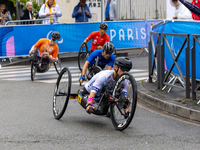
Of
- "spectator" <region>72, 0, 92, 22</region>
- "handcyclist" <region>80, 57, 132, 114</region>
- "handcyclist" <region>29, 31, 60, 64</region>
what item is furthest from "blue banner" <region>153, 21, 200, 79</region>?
"spectator" <region>72, 0, 92, 22</region>

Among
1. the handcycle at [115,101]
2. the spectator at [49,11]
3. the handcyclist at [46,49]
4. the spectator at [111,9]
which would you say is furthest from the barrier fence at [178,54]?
the spectator at [111,9]

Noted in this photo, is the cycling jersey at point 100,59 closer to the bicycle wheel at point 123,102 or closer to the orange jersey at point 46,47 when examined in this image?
the bicycle wheel at point 123,102

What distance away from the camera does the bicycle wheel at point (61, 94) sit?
6762 millimetres

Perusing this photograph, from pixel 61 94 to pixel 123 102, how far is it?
152 centimetres

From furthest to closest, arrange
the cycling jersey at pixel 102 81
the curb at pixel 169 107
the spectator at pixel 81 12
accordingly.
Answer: the spectator at pixel 81 12 → the curb at pixel 169 107 → the cycling jersey at pixel 102 81

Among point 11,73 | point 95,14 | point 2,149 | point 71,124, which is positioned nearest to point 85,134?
point 71,124

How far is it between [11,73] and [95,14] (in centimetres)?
985

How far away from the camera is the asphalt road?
5.31 meters

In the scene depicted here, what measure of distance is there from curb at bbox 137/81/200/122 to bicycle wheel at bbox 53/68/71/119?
6.49 feet

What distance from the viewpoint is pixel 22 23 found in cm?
1753

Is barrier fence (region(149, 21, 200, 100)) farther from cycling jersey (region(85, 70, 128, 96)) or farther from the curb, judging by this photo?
cycling jersey (region(85, 70, 128, 96))

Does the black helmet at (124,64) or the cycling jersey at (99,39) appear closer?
the black helmet at (124,64)

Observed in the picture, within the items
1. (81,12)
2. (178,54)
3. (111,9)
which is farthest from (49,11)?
(178,54)

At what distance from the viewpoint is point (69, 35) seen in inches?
683
